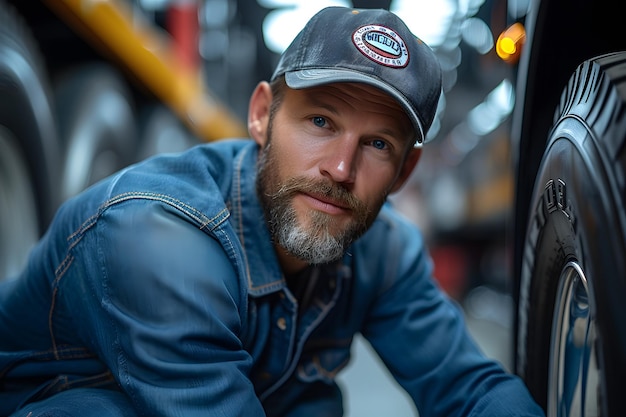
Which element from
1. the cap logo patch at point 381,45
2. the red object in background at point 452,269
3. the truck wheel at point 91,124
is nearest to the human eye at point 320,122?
the cap logo patch at point 381,45

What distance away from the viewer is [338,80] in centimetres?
109

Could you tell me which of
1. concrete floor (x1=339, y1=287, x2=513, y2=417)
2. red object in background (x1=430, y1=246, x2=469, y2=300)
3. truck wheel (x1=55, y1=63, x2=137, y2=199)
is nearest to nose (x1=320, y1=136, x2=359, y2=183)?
concrete floor (x1=339, y1=287, x2=513, y2=417)

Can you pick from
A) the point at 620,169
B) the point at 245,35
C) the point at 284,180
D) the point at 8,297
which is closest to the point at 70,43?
the point at 8,297

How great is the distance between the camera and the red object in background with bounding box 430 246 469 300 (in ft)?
30.7

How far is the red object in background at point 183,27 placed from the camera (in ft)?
13.0

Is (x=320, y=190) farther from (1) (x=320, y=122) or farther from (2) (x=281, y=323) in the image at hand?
(2) (x=281, y=323)

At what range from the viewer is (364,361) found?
12.5ft

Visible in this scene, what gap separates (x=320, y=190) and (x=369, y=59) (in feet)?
0.76

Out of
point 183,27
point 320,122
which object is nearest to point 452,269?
point 183,27

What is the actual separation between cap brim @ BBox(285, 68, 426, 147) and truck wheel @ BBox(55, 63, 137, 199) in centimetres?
130

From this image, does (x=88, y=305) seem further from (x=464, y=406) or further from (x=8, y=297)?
(x=464, y=406)

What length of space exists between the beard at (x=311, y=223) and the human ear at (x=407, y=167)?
19cm

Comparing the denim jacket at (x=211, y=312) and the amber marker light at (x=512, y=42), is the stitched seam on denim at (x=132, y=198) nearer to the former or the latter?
the denim jacket at (x=211, y=312)

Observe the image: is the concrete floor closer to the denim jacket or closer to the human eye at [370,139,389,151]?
the denim jacket
